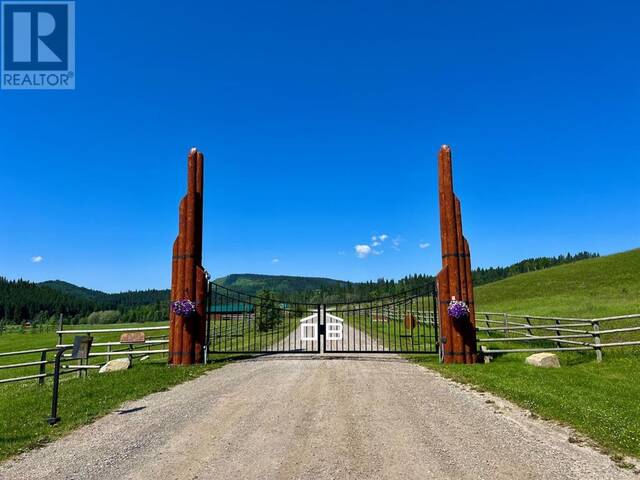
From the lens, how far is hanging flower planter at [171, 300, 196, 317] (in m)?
12.1

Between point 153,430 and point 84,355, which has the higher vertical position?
point 84,355

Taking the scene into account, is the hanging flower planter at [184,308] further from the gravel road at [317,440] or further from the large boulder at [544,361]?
the large boulder at [544,361]

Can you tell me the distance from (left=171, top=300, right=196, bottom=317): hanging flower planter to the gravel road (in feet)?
12.0

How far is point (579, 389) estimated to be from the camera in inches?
321

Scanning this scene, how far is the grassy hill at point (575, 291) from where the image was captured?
28.1m

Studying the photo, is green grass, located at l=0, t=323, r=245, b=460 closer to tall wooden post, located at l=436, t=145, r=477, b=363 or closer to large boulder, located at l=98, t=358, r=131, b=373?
large boulder, located at l=98, t=358, r=131, b=373

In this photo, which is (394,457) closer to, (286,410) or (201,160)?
(286,410)

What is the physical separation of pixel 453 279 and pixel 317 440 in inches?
328

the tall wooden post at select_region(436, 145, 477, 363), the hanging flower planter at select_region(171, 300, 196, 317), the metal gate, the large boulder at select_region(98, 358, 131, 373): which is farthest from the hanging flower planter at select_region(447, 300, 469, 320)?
the large boulder at select_region(98, 358, 131, 373)

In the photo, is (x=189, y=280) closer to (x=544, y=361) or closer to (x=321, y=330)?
(x=321, y=330)

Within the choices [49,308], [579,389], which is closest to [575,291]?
[579,389]

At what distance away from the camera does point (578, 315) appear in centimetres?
2352

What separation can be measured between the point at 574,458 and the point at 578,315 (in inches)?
881

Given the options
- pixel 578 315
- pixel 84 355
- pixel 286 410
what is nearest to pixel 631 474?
pixel 286 410
